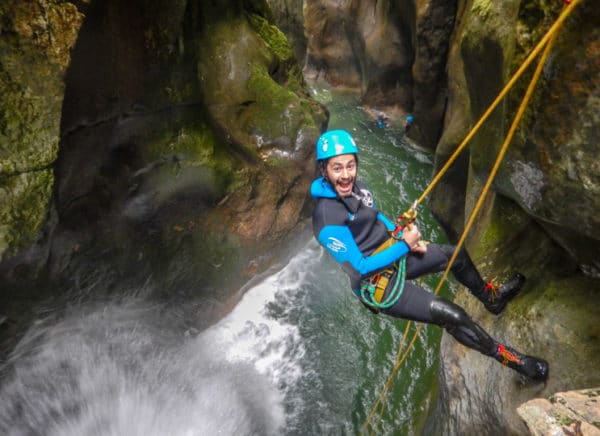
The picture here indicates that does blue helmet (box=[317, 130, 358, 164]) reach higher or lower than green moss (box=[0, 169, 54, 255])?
higher

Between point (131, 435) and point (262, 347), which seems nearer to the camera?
point (131, 435)

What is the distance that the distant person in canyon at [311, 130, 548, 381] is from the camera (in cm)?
350

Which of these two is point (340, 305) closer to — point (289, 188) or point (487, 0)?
point (289, 188)

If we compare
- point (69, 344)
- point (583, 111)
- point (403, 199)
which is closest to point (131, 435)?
point (69, 344)

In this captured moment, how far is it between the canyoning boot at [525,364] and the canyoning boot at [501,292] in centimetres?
60

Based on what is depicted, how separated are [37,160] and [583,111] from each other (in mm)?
4648

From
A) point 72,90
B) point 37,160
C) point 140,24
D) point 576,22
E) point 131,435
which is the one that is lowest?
point 131,435

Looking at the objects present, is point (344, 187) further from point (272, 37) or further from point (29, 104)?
point (272, 37)

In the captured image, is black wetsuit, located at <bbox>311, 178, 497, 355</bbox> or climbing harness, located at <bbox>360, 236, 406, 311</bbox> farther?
climbing harness, located at <bbox>360, 236, 406, 311</bbox>

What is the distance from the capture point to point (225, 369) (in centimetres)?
640

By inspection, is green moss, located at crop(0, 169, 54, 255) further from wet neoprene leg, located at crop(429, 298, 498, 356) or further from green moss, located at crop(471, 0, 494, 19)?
green moss, located at crop(471, 0, 494, 19)

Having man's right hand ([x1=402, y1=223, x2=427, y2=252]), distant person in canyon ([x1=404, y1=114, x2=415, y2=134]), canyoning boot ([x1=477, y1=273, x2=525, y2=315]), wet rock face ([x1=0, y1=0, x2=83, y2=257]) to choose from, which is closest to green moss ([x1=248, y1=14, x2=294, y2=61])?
wet rock face ([x1=0, y1=0, x2=83, y2=257])

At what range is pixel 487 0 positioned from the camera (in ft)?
14.3

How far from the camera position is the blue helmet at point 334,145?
3.64 meters
